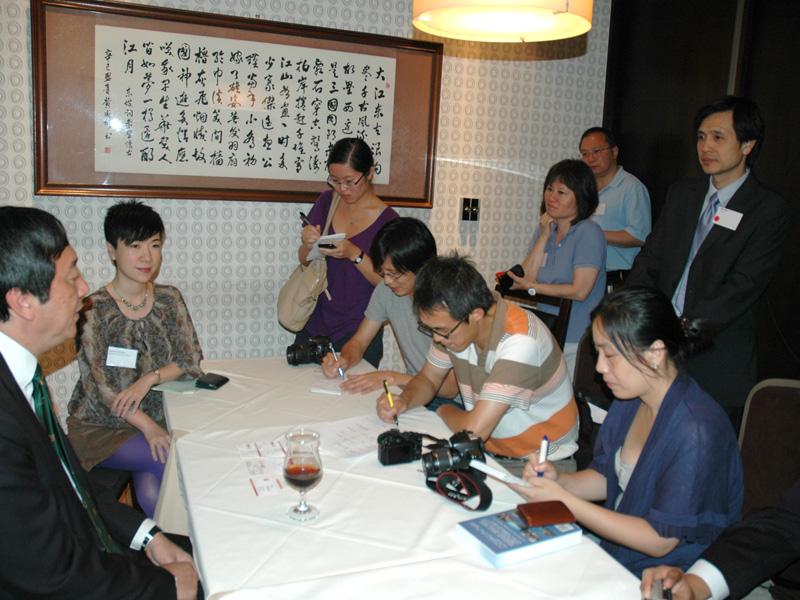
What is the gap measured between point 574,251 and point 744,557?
1.94 meters

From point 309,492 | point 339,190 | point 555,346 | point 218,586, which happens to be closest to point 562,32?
point 555,346

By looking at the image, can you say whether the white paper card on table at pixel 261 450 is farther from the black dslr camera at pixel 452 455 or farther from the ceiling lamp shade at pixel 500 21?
the ceiling lamp shade at pixel 500 21

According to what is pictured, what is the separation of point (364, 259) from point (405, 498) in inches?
63.1

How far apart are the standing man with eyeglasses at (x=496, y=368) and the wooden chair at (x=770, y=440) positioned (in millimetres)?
499

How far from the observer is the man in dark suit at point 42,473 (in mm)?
1116

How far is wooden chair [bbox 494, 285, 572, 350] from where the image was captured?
2.51 meters

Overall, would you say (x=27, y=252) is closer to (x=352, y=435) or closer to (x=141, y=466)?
(x=352, y=435)

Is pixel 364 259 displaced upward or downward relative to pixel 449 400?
upward

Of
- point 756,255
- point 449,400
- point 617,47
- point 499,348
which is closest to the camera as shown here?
point 499,348

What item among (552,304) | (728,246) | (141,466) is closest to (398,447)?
(141,466)

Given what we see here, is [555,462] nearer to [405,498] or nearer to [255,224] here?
[405,498]

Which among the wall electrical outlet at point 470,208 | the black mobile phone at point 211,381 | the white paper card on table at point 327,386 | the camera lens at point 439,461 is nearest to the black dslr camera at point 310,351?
the white paper card on table at point 327,386

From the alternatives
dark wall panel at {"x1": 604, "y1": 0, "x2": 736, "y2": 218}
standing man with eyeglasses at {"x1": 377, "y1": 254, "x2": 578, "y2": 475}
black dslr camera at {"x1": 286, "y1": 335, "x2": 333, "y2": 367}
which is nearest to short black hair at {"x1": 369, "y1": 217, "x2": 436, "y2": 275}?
standing man with eyeglasses at {"x1": 377, "y1": 254, "x2": 578, "y2": 475}

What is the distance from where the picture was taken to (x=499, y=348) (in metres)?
1.86
